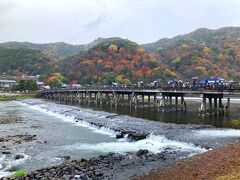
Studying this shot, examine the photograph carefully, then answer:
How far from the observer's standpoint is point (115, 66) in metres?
160

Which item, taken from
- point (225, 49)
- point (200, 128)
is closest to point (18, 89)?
point (225, 49)

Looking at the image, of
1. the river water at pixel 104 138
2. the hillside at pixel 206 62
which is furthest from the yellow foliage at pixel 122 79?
the river water at pixel 104 138

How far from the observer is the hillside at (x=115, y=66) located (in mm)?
150250

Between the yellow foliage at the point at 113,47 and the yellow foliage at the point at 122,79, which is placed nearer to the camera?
the yellow foliage at the point at 122,79

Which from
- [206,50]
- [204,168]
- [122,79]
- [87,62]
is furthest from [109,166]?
[206,50]

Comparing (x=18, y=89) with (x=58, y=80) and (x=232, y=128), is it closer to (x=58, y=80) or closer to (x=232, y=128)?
(x=58, y=80)


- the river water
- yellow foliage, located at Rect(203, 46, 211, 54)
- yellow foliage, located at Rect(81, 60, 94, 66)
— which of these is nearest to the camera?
the river water

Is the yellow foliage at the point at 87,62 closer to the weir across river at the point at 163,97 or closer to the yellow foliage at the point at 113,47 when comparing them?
the yellow foliage at the point at 113,47

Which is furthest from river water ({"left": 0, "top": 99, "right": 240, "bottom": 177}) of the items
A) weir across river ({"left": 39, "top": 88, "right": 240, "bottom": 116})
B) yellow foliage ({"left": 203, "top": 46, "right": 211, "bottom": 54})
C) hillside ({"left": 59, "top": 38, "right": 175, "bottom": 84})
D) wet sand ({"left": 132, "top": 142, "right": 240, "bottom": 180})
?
yellow foliage ({"left": 203, "top": 46, "right": 211, "bottom": 54})

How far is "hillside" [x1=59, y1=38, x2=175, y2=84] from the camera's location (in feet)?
493

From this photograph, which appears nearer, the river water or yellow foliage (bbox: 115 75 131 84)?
the river water

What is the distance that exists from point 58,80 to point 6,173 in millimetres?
137452

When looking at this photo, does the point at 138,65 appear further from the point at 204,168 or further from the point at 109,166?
the point at 204,168

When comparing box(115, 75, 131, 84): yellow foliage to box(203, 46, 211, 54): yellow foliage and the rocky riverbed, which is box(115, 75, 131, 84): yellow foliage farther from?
Answer: the rocky riverbed
